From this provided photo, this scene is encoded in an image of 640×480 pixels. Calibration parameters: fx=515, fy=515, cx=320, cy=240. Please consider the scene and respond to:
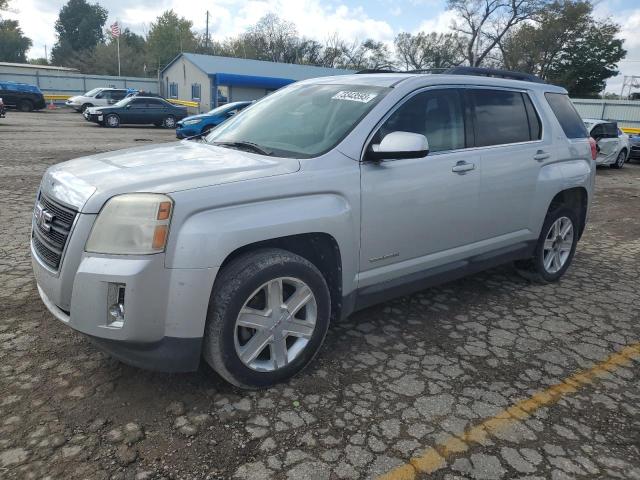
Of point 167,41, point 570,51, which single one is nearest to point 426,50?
point 570,51

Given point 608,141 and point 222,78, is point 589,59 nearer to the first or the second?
point 222,78

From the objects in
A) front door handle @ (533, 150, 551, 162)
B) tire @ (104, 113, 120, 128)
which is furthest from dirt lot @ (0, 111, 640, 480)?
tire @ (104, 113, 120, 128)

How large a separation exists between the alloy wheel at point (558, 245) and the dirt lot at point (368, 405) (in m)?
0.69

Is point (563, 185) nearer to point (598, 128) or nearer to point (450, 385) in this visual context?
point (450, 385)

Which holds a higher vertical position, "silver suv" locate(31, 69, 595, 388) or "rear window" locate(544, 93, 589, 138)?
"rear window" locate(544, 93, 589, 138)

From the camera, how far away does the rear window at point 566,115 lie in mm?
4824

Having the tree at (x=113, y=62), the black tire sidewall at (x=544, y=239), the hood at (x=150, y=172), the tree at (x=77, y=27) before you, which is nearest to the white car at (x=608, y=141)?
the black tire sidewall at (x=544, y=239)

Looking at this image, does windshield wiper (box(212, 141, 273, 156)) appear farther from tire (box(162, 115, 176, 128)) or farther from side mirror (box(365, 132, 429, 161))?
tire (box(162, 115, 176, 128))

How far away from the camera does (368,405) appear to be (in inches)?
113

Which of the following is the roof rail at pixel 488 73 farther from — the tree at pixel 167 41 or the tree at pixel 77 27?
the tree at pixel 77 27

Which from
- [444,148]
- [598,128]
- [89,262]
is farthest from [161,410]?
[598,128]

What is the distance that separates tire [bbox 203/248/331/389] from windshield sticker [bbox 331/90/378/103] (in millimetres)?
1271

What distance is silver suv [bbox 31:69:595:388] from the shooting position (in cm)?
250

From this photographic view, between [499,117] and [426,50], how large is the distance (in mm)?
64478
